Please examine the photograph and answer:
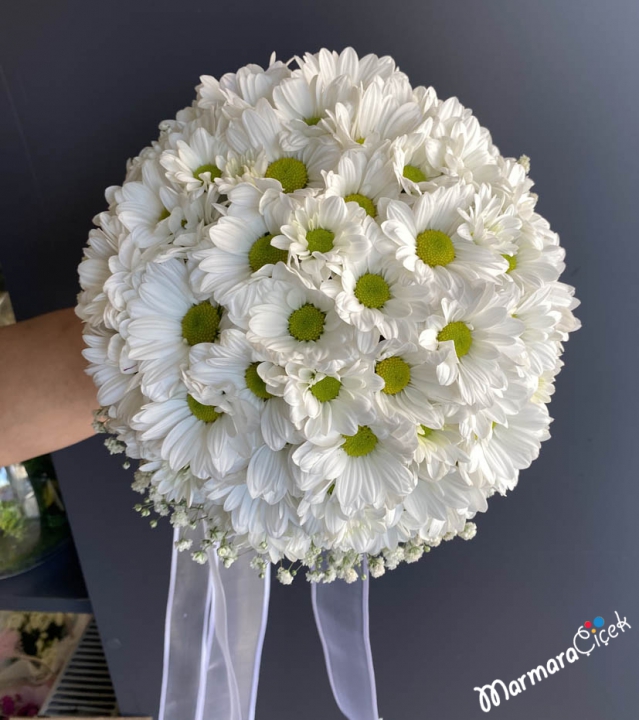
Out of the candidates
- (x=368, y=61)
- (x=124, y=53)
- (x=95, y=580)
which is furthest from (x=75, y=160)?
(x=95, y=580)

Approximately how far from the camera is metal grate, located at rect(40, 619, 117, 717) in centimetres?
108

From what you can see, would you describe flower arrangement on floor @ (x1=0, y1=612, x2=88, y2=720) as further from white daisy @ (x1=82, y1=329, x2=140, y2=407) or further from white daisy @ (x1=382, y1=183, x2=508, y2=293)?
white daisy @ (x1=382, y1=183, x2=508, y2=293)

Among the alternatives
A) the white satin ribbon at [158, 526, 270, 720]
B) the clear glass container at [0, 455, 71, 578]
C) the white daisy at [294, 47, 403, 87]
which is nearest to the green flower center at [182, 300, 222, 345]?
the white daisy at [294, 47, 403, 87]

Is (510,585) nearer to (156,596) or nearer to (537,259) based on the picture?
(156,596)

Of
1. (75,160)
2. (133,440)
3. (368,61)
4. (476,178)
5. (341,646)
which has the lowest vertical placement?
(341,646)

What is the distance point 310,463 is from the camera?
1.34ft

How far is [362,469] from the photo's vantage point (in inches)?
16.9

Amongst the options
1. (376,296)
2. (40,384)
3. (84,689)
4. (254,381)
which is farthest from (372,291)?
(84,689)

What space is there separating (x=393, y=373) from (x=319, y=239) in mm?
108

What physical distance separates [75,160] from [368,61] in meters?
0.46

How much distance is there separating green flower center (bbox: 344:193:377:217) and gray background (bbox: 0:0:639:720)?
442 millimetres

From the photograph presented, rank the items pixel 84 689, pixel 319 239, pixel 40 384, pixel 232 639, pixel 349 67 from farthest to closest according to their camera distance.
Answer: pixel 84 689 → pixel 232 639 → pixel 40 384 → pixel 349 67 → pixel 319 239

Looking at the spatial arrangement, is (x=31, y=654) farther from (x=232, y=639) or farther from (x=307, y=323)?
(x=307, y=323)

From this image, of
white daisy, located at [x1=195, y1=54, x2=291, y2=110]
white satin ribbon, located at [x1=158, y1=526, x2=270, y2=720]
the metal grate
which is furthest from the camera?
the metal grate
